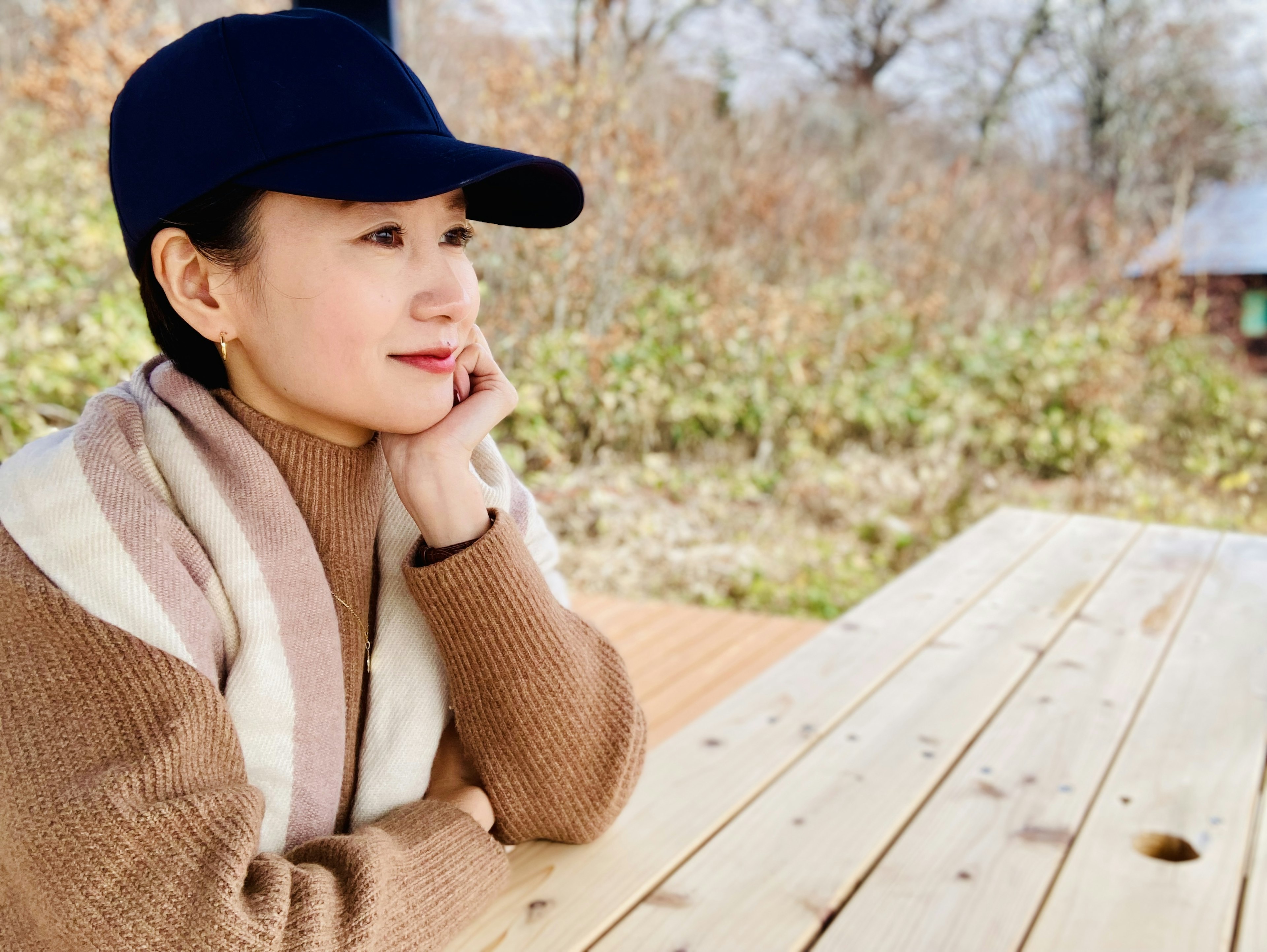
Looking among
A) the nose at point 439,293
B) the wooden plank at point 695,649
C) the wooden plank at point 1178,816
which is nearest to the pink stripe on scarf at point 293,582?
the nose at point 439,293

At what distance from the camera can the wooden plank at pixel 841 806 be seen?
123 centimetres

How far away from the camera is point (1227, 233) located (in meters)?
13.8

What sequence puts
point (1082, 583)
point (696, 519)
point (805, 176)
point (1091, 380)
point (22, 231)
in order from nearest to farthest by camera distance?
point (1082, 583) < point (22, 231) < point (696, 519) < point (1091, 380) < point (805, 176)

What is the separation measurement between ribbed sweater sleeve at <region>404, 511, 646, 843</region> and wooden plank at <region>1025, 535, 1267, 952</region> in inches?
19.5

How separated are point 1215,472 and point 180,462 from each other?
268 inches

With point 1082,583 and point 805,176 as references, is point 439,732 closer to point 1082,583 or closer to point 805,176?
point 1082,583

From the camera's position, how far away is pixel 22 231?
466 cm

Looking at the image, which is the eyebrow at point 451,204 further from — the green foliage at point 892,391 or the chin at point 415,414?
the green foliage at point 892,391

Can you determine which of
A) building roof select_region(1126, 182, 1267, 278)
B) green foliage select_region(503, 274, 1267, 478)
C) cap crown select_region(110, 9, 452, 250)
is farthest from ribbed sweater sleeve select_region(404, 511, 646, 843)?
building roof select_region(1126, 182, 1267, 278)

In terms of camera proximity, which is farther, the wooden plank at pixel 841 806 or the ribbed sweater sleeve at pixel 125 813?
the wooden plank at pixel 841 806

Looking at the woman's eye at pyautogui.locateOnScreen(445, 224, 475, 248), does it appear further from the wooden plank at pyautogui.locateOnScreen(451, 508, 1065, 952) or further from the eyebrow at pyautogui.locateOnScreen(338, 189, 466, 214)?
the wooden plank at pyautogui.locateOnScreen(451, 508, 1065, 952)

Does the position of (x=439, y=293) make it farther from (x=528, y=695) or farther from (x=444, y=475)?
(x=528, y=695)

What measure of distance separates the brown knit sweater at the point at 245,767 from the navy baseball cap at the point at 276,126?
0.84 ft

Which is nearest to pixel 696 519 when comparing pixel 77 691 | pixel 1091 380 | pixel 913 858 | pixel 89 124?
pixel 1091 380
